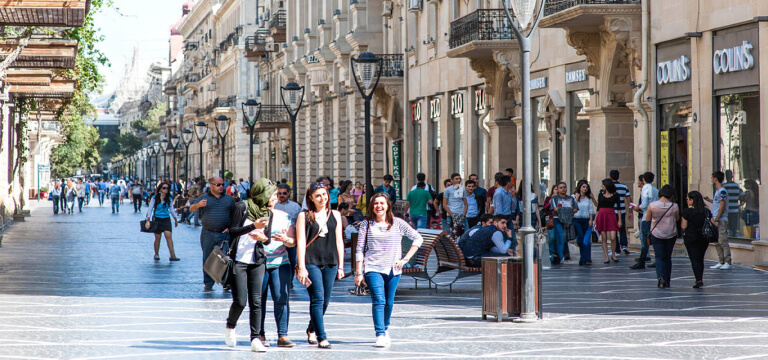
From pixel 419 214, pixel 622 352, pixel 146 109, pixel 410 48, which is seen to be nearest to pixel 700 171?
pixel 419 214

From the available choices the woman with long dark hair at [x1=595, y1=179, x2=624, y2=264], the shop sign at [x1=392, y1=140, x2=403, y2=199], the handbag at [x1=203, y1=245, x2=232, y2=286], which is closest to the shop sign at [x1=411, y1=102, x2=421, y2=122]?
the shop sign at [x1=392, y1=140, x2=403, y2=199]

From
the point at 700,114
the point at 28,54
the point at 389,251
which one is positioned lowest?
the point at 389,251

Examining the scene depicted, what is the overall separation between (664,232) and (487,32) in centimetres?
1485

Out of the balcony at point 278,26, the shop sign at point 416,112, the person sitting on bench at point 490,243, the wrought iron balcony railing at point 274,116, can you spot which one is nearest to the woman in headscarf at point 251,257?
the person sitting on bench at point 490,243

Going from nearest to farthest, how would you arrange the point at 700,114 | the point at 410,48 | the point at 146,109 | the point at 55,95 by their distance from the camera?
the point at 700,114 < the point at 55,95 < the point at 410,48 < the point at 146,109

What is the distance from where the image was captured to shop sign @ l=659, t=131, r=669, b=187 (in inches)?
970

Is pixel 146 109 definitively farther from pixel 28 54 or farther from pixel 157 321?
pixel 157 321

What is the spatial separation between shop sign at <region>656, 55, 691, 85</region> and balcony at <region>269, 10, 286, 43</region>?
4190cm

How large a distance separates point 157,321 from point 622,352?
5124mm

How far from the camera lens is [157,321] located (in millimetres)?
13352

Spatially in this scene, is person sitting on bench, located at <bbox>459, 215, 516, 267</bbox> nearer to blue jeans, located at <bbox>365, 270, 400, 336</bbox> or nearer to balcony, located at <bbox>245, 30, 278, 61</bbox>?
blue jeans, located at <bbox>365, 270, 400, 336</bbox>

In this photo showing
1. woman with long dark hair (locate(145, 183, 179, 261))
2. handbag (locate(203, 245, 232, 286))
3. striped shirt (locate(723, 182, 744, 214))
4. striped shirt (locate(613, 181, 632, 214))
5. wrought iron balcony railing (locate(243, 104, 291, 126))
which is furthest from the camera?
wrought iron balcony railing (locate(243, 104, 291, 126))

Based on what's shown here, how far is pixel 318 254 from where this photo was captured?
36.6 ft

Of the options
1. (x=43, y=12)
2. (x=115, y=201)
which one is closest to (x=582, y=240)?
(x=43, y=12)
